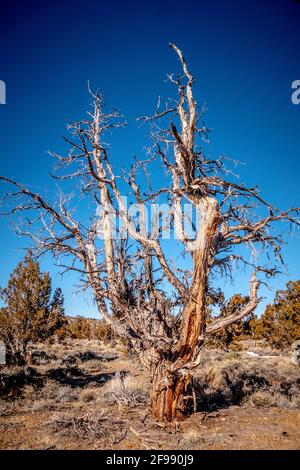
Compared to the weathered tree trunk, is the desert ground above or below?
below

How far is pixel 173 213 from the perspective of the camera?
689cm

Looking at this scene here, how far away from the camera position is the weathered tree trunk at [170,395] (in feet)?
19.7

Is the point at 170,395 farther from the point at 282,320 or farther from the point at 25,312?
the point at 282,320

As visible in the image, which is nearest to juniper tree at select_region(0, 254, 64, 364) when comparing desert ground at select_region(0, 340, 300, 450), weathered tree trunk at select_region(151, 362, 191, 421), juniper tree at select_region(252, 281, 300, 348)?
desert ground at select_region(0, 340, 300, 450)

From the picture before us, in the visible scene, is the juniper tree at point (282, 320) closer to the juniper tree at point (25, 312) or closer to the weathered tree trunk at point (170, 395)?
the juniper tree at point (25, 312)

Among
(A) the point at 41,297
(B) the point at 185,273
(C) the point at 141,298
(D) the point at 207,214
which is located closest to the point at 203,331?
(B) the point at 185,273

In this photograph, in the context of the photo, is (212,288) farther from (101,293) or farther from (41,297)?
(41,297)

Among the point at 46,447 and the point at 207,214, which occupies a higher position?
the point at 207,214

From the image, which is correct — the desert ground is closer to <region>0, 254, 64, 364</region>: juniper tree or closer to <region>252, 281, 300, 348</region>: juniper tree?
<region>0, 254, 64, 364</region>: juniper tree

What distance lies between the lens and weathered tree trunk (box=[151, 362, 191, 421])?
601 centimetres

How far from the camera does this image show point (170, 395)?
239 inches

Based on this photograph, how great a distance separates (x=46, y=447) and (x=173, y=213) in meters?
4.65

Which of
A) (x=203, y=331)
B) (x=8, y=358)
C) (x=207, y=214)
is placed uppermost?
(x=207, y=214)
